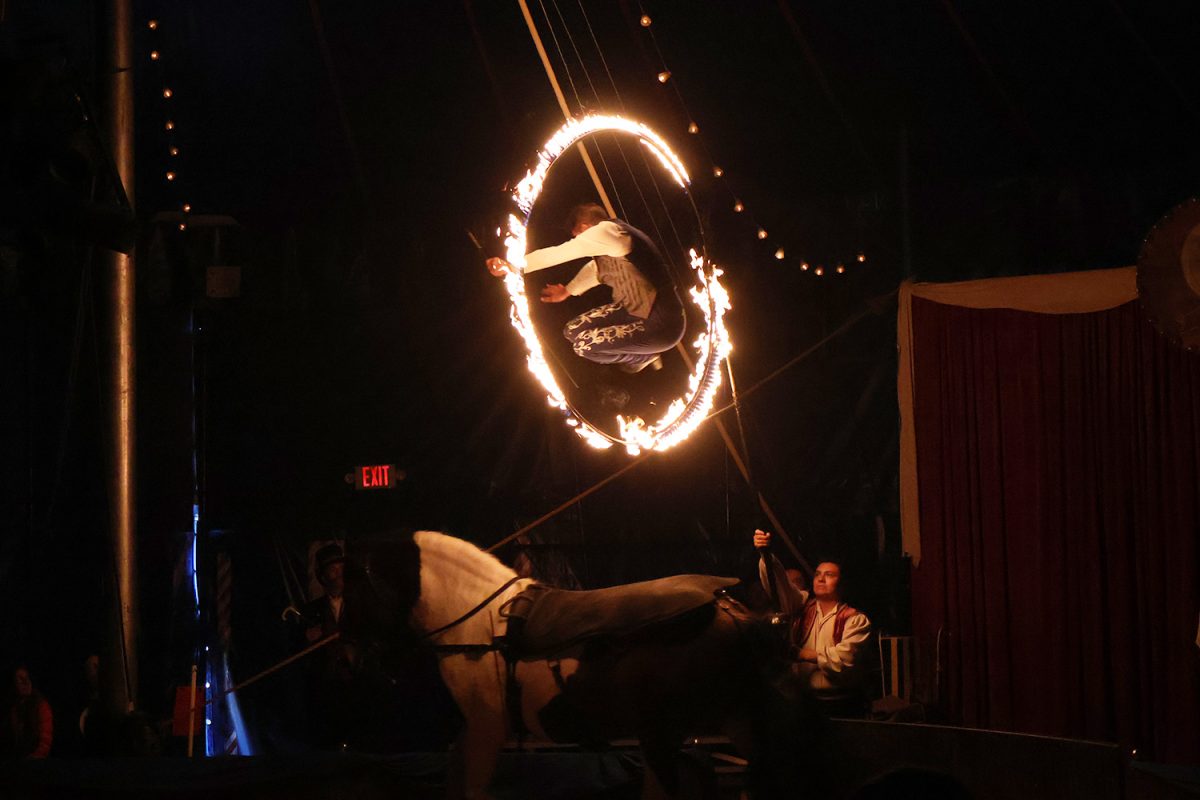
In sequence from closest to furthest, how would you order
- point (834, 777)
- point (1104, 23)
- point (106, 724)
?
1. point (834, 777)
2. point (106, 724)
3. point (1104, 23)

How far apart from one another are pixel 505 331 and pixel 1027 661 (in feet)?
14.5

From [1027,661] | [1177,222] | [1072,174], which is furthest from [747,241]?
[1027,661]

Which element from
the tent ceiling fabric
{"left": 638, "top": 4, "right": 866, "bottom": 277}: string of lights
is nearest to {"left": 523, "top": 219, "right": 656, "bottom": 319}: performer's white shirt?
{"left": 638, "top": 4, "right": 866, "bottom": 277}: string of lights

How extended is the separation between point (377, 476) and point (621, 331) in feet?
8.36

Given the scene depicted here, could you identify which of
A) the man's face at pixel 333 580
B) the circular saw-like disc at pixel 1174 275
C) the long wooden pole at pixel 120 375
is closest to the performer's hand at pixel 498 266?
the long wooden pole at pixel 120 375

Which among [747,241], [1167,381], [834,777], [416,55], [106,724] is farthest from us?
[416,55]

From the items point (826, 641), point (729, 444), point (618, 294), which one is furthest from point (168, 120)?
point (826, 641)

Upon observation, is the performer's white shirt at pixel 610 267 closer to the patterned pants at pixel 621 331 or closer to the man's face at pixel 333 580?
the patterned pants at pixel 621 331

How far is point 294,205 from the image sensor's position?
1010 centimetres

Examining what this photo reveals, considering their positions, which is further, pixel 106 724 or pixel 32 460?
pixel 32 460

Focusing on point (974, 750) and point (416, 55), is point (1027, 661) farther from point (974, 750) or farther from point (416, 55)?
point (416, 55)

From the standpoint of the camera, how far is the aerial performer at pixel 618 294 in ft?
26.6

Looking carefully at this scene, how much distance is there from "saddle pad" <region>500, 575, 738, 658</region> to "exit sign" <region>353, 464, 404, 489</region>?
3.88 meters

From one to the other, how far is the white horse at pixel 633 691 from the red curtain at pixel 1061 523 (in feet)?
10.3
